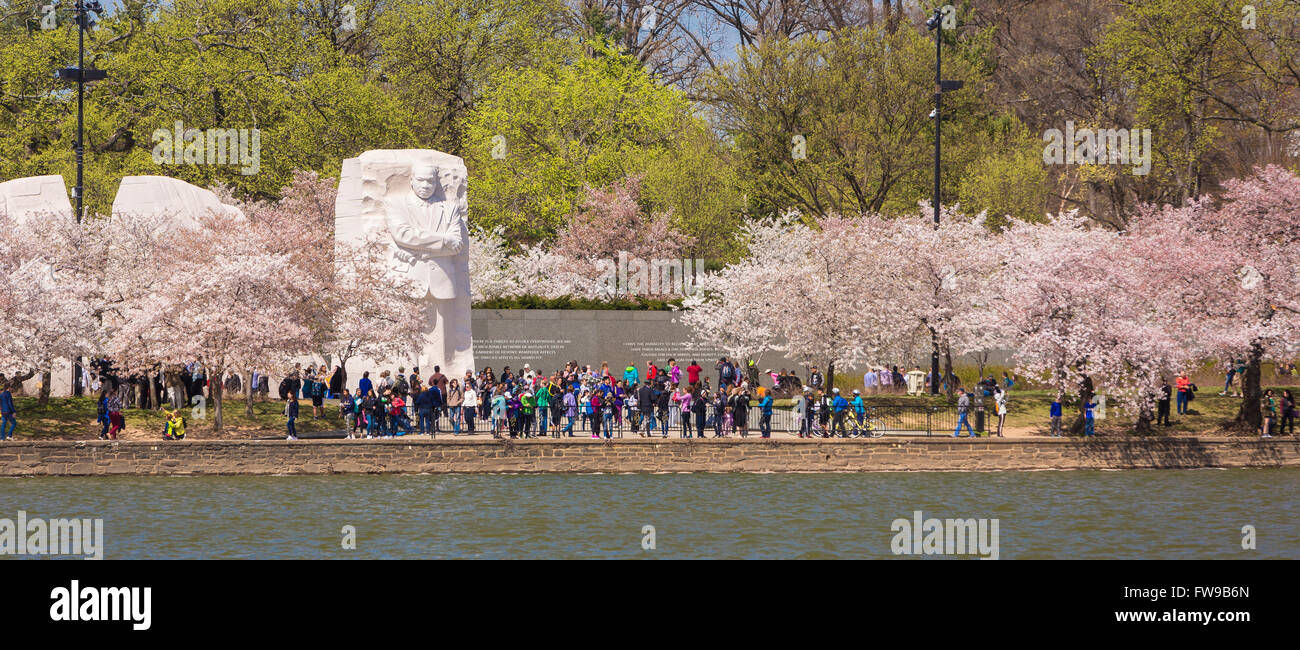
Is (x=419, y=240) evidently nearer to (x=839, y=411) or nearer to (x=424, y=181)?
(x=424, y=181)

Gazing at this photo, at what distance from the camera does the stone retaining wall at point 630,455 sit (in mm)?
34344

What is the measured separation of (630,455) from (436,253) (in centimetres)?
1211

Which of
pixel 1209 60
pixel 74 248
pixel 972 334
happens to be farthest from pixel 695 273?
pixel 74 248

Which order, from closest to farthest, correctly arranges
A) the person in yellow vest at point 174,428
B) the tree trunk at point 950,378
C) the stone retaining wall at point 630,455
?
the stone retaining wall at point 630,455, the person in yellow vest at point 174,428, the tree trunk at point 950,378

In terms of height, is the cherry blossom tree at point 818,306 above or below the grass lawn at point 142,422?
above

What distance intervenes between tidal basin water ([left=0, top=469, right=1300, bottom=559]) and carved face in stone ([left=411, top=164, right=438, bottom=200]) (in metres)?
12.4

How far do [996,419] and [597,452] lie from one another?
12.4 metres

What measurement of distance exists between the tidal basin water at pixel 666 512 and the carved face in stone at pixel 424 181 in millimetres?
12368

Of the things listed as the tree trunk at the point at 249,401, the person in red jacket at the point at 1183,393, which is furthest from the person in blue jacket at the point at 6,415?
the person in red jacket at the point at 1183,393

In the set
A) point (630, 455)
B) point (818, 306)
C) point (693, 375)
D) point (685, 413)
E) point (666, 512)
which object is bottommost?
point (666, 512)

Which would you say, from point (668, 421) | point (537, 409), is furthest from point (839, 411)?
point (537, 409)

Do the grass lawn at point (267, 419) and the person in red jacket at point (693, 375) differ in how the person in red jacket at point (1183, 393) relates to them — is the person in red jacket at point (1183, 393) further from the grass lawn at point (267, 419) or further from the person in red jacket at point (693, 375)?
the person in red jacket at point (693, 375)

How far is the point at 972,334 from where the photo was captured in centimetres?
4369

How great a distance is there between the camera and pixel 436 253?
44375mm
